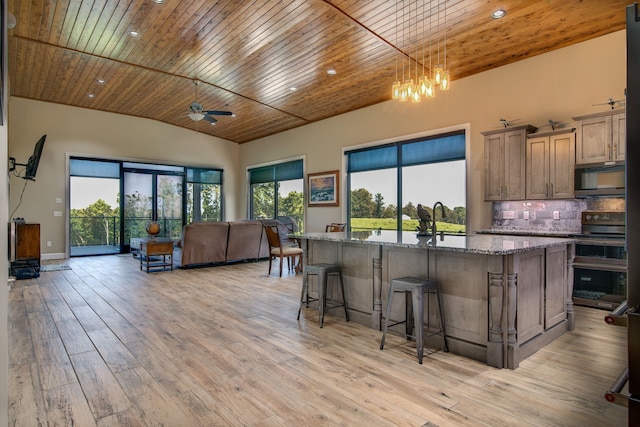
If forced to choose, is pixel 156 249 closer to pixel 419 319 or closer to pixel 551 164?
pixel 419 319

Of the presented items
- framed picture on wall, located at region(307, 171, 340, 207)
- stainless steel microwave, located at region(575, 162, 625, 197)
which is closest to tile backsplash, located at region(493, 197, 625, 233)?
stainless steel microwave, located at region(575, 162, 625, 197)

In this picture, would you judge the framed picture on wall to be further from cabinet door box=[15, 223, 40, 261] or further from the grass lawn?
cabinet door box=[15, 223, 40, 261]

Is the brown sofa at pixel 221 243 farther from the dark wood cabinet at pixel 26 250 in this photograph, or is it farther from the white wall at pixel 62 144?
the white wall at pixel 62 144

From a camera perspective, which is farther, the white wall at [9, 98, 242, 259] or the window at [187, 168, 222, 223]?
the window at [187, 168, 222, 223]

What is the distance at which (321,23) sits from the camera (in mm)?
4688

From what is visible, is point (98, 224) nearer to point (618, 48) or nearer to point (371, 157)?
point (371, 157)

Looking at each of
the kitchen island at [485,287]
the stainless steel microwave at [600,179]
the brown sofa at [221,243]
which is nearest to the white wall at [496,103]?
the stainless steel microwave at [600,179]

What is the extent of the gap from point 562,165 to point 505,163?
722 mm

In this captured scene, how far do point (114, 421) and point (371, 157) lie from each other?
657cm

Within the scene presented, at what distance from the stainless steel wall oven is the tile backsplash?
0.85ft

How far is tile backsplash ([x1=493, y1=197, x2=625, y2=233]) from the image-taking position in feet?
14.7

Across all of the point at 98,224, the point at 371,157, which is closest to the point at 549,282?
the point at 371,157

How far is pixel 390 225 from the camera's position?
286 inches

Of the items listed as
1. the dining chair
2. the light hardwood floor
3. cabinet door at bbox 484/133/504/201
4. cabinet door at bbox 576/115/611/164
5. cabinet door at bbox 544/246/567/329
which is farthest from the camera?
the dining chair
